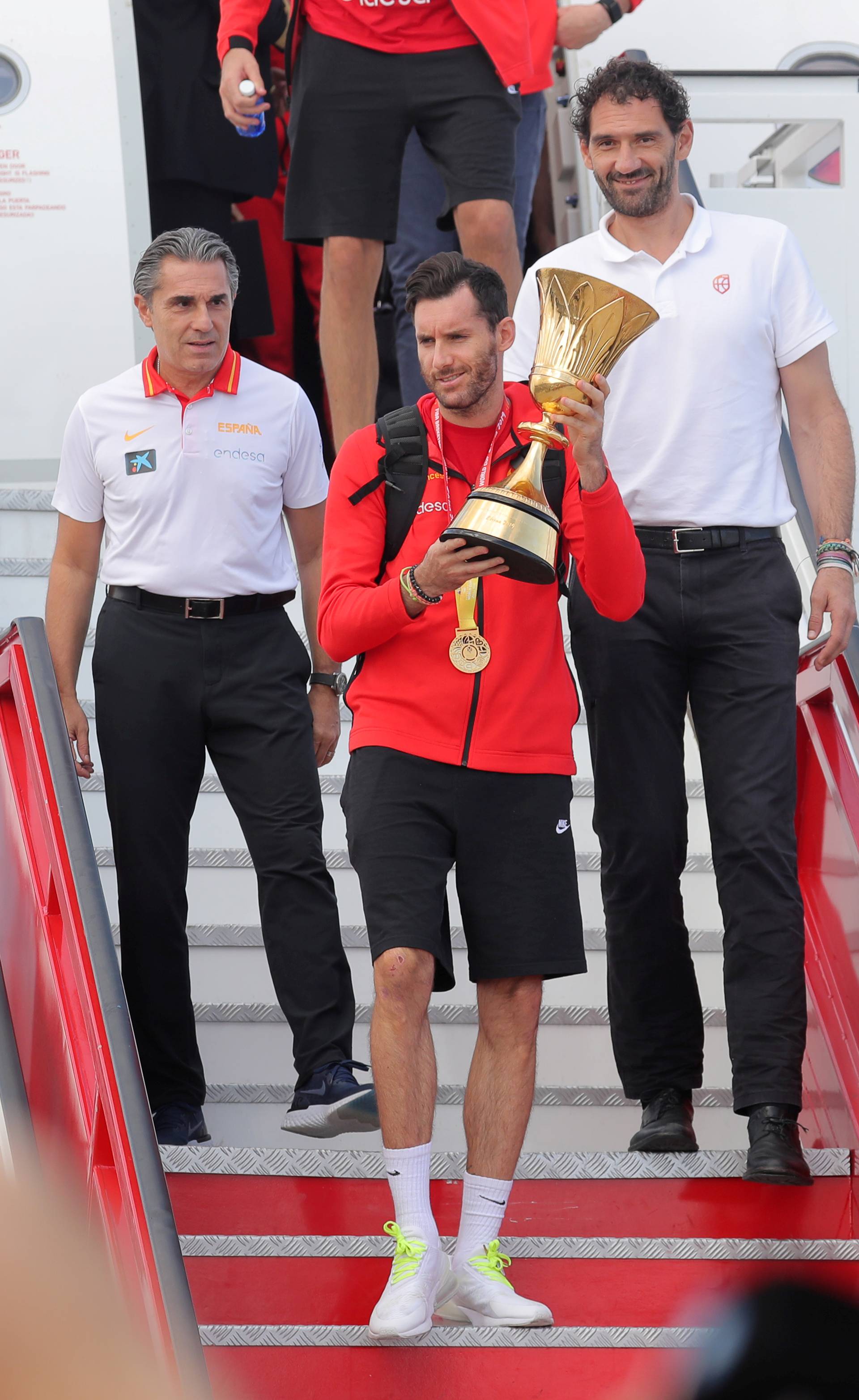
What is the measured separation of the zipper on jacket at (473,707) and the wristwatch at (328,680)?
3.43ft

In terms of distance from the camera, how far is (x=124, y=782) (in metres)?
3.62

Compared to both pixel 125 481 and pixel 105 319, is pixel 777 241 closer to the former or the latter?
pixel 125 481

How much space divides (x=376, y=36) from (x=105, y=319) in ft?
6.83

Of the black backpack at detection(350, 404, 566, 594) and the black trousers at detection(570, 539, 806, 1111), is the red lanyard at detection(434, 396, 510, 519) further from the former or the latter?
the black trousers at detection(570, 539, 806, 1111)

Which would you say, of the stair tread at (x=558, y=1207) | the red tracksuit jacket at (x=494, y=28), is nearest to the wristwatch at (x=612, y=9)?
the red tracksuit jacket at (x=494, y=28)

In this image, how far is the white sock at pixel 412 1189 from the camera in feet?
8.68

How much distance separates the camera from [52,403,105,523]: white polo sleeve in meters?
3.77

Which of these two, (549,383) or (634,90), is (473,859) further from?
(634,90)

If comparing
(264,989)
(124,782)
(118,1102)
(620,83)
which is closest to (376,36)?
(620,83)

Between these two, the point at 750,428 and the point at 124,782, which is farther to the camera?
the point at 124,782

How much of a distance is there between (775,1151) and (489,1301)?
71cm

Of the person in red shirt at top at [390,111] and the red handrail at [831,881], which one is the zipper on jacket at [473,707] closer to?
the red handrail at [831,881]

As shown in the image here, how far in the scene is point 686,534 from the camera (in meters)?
3.29

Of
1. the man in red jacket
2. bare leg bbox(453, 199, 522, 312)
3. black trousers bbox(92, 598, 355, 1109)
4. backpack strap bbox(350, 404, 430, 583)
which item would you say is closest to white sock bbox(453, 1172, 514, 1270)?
the man in red jacket
